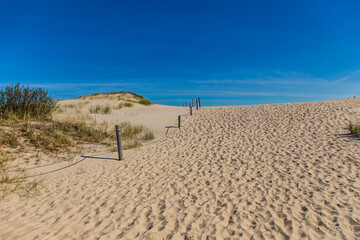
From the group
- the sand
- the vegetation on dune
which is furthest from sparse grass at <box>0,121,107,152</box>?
the sand

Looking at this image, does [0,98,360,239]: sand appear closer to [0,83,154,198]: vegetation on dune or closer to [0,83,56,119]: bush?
[0,83,154,198]: vegetation on dune

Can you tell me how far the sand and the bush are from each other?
16.8 feet

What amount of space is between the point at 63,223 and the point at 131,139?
21.6 ft

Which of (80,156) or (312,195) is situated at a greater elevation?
(80,156)

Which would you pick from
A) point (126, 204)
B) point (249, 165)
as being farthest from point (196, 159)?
point (126, 204)

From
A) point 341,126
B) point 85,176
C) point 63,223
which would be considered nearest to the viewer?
point 63,223

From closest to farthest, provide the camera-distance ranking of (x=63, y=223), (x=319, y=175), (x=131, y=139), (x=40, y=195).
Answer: (x=63, y=223), (x=40, y=195), (x=319, y=175), (x=131, y=139)

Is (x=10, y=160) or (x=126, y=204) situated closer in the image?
(x=126, y=204)

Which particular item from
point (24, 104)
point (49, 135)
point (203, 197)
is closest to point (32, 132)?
point (49, 135)

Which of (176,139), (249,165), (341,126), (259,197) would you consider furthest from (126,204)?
(341,126)

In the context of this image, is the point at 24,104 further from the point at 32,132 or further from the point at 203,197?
the point at 203,197

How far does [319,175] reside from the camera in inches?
215

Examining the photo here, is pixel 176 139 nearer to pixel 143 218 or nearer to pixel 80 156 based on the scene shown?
pixel 80 156

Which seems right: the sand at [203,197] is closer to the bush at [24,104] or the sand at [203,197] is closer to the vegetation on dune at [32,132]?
the vegetation on dune at [32,132]
